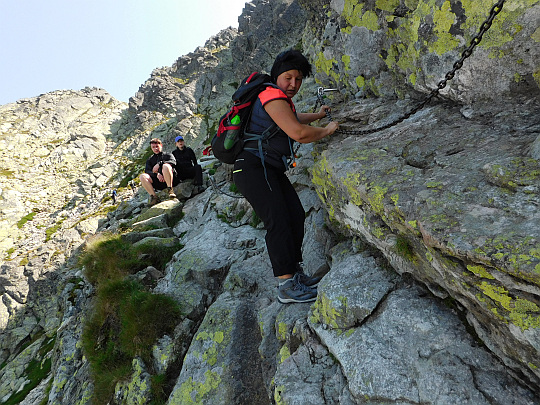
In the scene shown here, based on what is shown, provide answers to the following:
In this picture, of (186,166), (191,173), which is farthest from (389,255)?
(186,166)

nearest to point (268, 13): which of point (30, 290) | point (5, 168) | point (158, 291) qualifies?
point (30, 290)

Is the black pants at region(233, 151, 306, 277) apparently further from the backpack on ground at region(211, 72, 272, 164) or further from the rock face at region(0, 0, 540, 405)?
the rock face at region(0, 0, 540, 405)

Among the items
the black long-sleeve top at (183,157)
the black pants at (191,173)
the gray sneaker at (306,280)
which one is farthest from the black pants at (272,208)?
the black long-sleeve top at (183,157)

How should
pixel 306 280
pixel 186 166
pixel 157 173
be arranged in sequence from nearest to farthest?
pixel 306 280 → pixel 157 173 → pixel 186 166

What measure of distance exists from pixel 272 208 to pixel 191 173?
13.1m

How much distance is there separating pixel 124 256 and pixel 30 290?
38.5 m

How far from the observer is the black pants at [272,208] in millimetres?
5551

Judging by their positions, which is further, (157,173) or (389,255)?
(157,173)

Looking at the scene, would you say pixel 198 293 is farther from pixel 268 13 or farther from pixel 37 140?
pixel 37 140

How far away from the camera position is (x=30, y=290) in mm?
37844

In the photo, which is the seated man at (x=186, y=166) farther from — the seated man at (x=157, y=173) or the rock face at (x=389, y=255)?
the rock face at (x=389, y=255)

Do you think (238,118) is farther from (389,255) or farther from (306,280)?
(389,255)

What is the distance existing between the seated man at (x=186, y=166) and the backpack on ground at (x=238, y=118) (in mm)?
11897

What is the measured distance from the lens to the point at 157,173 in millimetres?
17141
